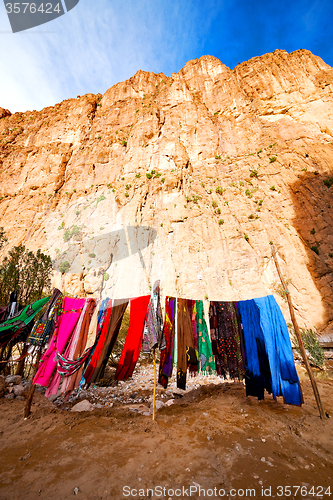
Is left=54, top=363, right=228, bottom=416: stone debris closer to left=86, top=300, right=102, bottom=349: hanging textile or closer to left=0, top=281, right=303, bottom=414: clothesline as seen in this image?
→ left=0, top=281, right=303, bottom=414: clothesline

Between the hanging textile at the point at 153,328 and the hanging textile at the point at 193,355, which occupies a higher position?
the hanging textile at the point at 153,328

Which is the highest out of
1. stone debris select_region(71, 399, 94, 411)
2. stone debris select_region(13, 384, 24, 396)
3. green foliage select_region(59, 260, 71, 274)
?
green foliage select_region(59, 260, 71, 274)

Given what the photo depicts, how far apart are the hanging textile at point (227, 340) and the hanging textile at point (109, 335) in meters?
2.43

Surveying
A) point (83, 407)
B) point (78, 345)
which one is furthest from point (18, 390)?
point (78, 345)

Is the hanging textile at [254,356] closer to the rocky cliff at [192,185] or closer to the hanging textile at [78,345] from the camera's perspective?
the hanging textile at [78,345]

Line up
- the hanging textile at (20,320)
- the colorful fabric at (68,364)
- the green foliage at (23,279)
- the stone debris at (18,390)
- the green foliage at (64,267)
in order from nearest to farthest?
1. the colorful fabric at (68,364)
2. the hanging textile at (20,320)
3. the stone debris at (18,390)
4. the green foliage at (23,279)
5. the green foliage at (64,267)

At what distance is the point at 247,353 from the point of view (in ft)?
15.2

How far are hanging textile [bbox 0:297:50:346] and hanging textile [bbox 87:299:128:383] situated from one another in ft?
6.59

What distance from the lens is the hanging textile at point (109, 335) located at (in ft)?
14.5

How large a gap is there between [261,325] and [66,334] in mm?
4688

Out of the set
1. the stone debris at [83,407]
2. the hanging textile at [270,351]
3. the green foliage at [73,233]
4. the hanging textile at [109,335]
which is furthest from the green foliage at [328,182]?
the green foliage at [73,233]

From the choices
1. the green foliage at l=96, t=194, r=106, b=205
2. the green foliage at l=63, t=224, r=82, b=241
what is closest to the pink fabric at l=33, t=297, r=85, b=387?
the green foliage at l=63, t=224, r=82, b=241

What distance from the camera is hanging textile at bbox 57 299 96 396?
175 inches

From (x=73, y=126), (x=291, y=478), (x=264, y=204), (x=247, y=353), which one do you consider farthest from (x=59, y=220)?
(x=291, y=478)
